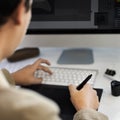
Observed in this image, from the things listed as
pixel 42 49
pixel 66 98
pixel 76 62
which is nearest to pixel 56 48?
pixel 42 49

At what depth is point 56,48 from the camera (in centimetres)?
136

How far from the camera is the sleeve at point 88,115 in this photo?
0.75m

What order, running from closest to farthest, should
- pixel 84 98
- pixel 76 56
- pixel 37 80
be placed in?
pixel 84 98 → pixel 37 80 → pixel 76 56

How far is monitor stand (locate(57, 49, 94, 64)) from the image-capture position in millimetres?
1191

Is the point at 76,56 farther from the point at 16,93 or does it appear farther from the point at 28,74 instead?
the point at 16,93

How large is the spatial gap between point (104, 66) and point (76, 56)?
0.15 meters

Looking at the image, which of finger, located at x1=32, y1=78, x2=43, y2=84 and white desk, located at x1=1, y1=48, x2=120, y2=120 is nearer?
white desk, located at x1=1, y1=48, x2=120, y2=120

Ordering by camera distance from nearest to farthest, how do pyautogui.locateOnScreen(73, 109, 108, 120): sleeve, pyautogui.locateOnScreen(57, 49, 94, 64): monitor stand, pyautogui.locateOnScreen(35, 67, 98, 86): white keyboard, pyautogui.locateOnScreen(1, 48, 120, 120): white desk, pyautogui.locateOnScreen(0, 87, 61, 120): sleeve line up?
pyautogui.locateOnScreen(0, 87, 61, 120): sleeve, pyautogui.locateOnScreen(73, 109, 108, 120): sleeve, pyautogui.locateOnScreen(1, 48, 120, 120): white desk, pyautogui.locateOnScreen(35, 67, 98, 86): white keyboard, pyautogui.locateOnScreen(57, 49, 94, 64): monitor stand

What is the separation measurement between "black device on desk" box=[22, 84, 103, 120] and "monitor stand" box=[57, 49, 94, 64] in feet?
0.73

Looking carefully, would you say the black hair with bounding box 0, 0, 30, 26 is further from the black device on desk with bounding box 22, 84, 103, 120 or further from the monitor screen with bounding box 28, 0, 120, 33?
the monitor screen with bounding box 28, 0, 120, 33

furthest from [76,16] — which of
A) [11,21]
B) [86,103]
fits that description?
[11,21]

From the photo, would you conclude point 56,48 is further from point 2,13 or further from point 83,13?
point 2,13

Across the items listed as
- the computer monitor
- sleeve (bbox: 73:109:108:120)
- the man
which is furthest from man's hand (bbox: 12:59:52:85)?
the man

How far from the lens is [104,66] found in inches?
44.8
